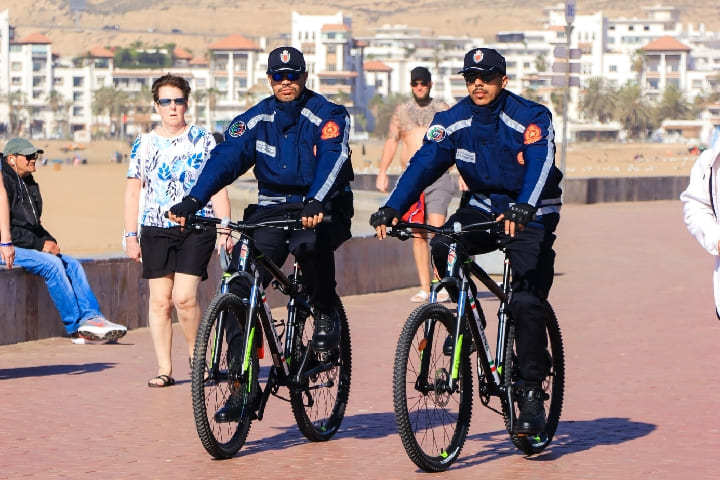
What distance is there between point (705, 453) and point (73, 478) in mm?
2715

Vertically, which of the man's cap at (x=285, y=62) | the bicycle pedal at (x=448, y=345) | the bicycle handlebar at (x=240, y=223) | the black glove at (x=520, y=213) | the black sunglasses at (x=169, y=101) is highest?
the man's cap at (x=285, y=62)

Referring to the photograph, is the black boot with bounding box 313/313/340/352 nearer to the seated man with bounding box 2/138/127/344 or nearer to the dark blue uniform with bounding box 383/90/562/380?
the dark blue uniform with bounding box 383/90/562/380

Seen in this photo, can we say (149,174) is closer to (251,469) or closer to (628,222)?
(251,469)

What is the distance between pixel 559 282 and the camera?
652 inches

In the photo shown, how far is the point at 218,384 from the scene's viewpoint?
6.85 m

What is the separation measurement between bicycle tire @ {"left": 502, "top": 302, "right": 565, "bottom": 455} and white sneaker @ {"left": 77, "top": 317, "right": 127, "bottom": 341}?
Result: 4065 mm

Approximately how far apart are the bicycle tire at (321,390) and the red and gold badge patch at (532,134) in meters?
1.27

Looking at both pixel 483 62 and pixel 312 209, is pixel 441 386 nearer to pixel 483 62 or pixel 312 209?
pixel 312 209

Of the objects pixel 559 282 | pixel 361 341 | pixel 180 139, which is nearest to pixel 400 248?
pixel 559 282

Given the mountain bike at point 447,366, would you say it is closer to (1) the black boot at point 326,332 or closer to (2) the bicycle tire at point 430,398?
(2) the bicycle tire at point 430,398

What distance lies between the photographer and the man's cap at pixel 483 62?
708 centimetres

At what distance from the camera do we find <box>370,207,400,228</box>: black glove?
270 inches

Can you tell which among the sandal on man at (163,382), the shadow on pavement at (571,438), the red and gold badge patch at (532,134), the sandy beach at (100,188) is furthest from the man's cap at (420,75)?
the red and gold badge patch at (532,134)

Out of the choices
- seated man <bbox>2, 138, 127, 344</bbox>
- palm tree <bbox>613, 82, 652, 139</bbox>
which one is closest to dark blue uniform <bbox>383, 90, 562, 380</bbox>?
seated man <bbox>2, 138, 127, 344</bbox>
